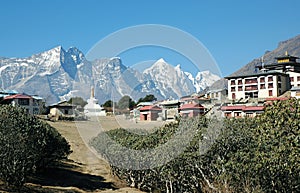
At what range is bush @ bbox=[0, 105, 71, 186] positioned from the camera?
3597 cm

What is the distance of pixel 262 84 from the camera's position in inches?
4528

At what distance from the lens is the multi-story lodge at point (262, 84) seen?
11262 cm

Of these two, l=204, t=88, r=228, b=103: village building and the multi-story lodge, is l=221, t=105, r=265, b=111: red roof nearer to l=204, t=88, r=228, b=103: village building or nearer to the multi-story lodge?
the multi-story lodge

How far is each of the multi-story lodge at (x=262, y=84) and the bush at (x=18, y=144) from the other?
78.4 m

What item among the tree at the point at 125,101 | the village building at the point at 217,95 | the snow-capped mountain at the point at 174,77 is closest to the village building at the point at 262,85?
the village building at the point at 217,95

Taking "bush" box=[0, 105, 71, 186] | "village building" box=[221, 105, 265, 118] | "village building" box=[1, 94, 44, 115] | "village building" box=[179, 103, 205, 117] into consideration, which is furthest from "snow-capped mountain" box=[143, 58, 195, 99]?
"village building" box=[1, 94, 44, 115]

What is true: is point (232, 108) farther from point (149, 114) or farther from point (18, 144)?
point (18, 144)

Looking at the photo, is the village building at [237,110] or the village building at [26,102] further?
the village building at [26,102]

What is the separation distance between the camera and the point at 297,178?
2894cm

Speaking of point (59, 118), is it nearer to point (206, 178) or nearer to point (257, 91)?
point (257, 91)

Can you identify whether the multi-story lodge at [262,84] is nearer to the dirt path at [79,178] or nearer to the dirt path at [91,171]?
the dirt path at [91,171]

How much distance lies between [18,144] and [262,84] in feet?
288

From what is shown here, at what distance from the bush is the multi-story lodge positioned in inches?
3087

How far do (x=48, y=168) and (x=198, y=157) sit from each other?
953 inches
